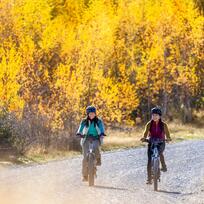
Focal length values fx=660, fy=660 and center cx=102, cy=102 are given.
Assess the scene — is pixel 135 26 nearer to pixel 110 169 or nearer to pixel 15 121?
pixel 15 121

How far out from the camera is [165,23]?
174 ft

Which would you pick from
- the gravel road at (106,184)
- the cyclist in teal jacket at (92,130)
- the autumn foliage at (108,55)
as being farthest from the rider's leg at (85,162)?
the autumn foliage at (108,55)

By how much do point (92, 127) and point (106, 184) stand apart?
5.30 ft

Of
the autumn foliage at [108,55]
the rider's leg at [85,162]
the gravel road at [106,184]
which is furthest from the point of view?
the autumn foliage at [108,55]

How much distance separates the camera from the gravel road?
Result: 14.8m

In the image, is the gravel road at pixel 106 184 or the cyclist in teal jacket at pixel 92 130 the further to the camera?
the cyclist in teal jacket at pixel 92 130

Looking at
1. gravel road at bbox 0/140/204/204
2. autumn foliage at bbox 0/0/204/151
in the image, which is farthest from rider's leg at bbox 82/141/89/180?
autumn foliage at bbox 0/0/204/151

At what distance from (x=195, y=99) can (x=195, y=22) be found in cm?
935

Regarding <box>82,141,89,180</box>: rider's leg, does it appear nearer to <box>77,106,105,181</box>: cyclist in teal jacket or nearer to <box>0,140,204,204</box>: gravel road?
<box>77,106,105,181</box>: cyclist in teal jacket

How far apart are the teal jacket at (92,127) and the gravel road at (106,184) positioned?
4.59 feet

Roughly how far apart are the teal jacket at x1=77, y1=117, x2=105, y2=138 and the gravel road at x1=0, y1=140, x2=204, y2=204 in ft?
4.59

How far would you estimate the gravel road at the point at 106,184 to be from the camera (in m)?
14.8

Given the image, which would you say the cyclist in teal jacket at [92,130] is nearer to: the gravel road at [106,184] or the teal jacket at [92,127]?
the teal jacket at [92,127]

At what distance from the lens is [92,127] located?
17938 mm
